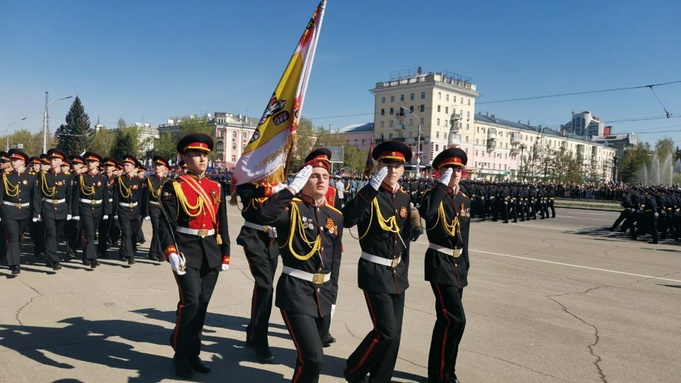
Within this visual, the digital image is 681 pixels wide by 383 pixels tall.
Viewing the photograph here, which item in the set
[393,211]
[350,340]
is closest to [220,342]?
[350,340]

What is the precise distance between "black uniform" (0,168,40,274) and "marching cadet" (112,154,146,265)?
155 cm

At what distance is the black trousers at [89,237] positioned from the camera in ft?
31.2

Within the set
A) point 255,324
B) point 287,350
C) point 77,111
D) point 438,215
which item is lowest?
point 287,350

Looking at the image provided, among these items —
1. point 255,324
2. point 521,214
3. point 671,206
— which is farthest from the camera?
point 521,214

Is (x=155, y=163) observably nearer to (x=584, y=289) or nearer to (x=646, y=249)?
(x=584, y=289)

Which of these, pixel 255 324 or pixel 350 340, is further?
pixel 350 340

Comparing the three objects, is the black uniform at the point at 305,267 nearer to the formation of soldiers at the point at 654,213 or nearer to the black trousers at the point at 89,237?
the black trousers at the point at 89,237

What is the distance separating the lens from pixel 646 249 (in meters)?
15.2

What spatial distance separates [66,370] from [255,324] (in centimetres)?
175

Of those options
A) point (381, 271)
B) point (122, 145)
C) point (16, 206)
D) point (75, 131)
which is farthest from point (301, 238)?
point (75, 131)

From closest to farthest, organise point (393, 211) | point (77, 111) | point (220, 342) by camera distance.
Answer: point (393, 211)
point (220, 342)
point (77, 111)

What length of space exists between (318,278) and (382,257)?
0.75 m

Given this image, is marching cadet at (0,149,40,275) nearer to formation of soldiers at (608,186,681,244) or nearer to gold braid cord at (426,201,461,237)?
gold braid cord at (426,201,461,237)

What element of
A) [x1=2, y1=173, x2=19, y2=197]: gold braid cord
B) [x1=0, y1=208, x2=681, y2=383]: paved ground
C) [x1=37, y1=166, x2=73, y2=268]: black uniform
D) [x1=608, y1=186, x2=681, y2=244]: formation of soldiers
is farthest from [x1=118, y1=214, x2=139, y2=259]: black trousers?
[x1=608, y1=186, x2=681, y2=244]: formation of soldiers
